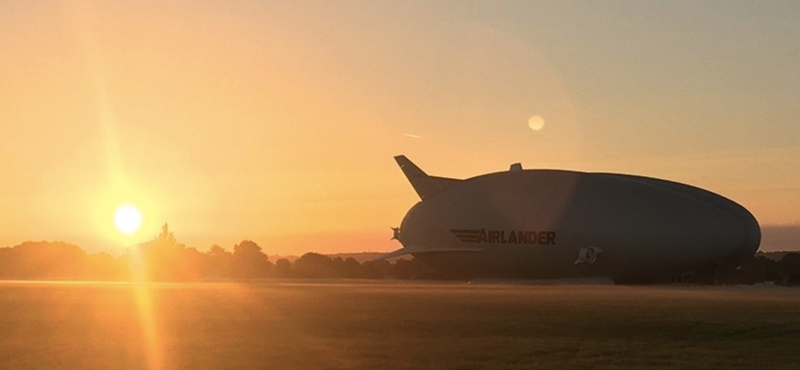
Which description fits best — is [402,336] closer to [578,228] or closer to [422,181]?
Result: [578,228]

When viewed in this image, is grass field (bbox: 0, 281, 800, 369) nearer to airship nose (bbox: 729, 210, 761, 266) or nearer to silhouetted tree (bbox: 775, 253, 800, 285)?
airship nose (bbox: 729, 210, 761, 266)

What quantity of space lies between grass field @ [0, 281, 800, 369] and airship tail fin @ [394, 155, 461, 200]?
6977 cm

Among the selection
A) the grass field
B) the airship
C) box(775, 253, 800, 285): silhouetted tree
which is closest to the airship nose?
the airship

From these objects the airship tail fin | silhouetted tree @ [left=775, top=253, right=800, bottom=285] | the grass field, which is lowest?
the grass field

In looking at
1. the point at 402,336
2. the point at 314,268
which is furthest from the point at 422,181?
the point at 402,336

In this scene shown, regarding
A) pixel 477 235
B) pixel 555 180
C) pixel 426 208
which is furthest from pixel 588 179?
pixel 426 208

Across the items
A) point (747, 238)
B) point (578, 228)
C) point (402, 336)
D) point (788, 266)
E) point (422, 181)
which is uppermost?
point (422, 181)

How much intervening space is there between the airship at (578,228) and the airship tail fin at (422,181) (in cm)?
143

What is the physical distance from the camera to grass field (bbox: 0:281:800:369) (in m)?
23.4

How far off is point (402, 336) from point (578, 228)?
2806 inches

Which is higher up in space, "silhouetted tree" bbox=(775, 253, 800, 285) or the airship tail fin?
the airship tail fin

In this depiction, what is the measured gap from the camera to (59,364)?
22.9 metres

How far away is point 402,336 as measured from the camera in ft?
95.4

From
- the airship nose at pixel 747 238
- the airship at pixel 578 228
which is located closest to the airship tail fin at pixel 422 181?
the airship at pixel 578 228
